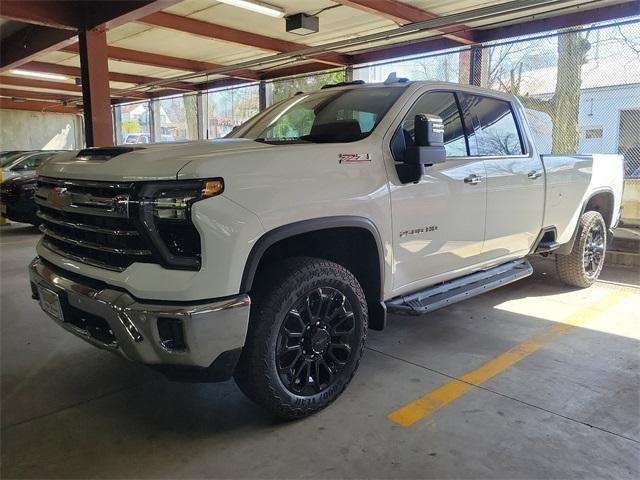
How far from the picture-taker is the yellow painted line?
2.95 m

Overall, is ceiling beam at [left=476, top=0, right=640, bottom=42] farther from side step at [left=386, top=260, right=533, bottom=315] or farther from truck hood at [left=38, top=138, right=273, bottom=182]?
truck hood at [left=38, top=138, right=273, bottom=182]

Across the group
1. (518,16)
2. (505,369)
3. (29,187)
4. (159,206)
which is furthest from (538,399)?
(29,187)

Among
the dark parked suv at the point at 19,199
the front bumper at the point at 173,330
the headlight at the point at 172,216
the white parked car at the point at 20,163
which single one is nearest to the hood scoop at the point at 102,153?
the headlight at the point at 172,216

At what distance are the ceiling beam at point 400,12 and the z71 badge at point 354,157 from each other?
504cm

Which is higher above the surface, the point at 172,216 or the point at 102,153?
the point at 102,153

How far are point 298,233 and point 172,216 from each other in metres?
0.65

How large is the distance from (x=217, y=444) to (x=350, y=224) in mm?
1367

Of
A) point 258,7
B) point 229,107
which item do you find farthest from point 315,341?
point 229,107

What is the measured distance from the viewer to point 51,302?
2834mm

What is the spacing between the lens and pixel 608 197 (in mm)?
5770

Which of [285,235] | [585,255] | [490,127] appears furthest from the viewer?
[585,255]

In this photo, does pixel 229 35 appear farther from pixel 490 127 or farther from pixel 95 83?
pixel 490 127

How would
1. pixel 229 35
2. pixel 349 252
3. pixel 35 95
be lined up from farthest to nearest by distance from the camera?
pixel 35 95 → pixel 229 35 → pixel 349 252

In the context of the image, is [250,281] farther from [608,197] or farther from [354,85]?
[608,197]
